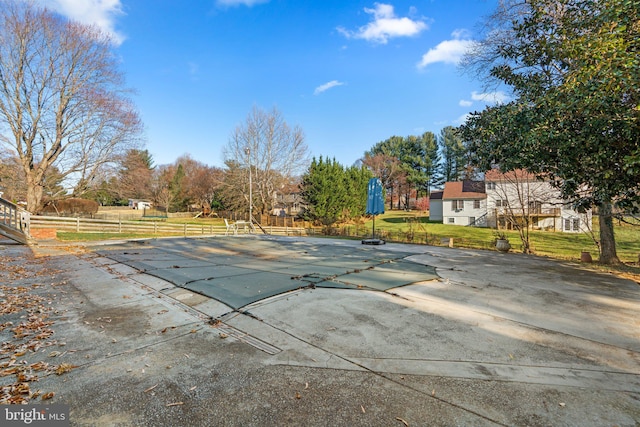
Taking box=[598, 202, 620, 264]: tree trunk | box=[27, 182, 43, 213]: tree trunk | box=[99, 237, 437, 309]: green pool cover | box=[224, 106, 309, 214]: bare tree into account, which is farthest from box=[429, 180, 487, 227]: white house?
box=[27, 182, 43, 213]: tree trunk

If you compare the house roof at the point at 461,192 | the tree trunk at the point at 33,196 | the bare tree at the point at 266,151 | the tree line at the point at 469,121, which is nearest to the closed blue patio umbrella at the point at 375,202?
the tree line at the point at 469,121

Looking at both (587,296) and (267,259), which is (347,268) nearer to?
(267,259)

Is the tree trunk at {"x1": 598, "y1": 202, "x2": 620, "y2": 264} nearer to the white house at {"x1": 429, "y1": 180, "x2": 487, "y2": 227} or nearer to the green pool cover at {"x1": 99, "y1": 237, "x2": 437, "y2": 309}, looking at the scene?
the green pool cover at {"x1": 99, "y1": 237, "x2": 437, "y2": 309}

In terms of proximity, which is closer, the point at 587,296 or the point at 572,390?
the point at 572,390

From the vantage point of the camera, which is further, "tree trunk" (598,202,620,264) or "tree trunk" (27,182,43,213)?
"tree trunk" (27,182,43,213)

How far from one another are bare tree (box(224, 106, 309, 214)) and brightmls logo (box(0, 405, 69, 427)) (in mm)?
25792

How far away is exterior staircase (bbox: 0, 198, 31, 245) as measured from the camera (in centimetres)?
963

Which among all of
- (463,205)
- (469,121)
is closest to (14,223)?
(469,121)

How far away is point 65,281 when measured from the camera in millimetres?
5062

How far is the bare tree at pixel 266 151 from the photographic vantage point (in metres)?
27.5

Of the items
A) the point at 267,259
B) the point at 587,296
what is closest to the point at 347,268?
the point at 267,259

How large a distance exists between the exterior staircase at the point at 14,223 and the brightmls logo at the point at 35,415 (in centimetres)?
1150

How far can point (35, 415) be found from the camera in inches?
68.5

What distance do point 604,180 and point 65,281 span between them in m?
9.62
